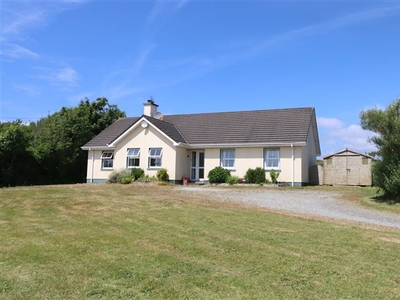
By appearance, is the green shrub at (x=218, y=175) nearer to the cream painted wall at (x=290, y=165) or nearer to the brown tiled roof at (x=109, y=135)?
the cream painted wall at (x=290, y=165)

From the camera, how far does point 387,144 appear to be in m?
18.6

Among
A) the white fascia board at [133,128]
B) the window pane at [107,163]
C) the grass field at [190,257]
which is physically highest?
the white fascia board at [133,128]

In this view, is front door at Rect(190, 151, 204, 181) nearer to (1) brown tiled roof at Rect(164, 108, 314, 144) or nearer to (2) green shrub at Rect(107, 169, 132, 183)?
(1) brown tiled roof at Rect(164, 108, 314, 144)

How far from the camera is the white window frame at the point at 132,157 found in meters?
29.5

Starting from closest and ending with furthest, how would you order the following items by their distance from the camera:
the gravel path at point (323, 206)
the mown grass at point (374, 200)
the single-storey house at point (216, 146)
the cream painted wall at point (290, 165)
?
1. the gravel path at point (323, 206)
2. the mown grass at point (374, 200)
3. the cream painted wall at point (290, 165)
4. the single-storey house at point (216, 146)

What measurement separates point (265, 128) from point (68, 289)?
24.2 meters

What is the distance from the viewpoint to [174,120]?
34000 mm

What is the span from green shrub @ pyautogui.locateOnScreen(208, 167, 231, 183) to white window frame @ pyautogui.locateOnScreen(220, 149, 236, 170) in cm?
85

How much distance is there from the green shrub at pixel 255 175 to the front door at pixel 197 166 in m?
4.40

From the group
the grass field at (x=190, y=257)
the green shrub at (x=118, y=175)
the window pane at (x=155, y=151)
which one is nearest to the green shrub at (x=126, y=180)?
the green shrub at (x=118, y=175)

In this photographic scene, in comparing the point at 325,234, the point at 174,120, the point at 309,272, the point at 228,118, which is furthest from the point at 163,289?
the point at 174,120

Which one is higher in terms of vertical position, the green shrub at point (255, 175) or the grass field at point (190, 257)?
the green shrub at point (255, 175)

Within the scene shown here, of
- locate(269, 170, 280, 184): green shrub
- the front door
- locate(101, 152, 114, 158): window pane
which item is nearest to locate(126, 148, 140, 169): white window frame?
locate(101, 152, 114, 158): window pane

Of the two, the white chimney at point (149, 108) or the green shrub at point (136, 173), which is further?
the white chimney at point (149, 108)
